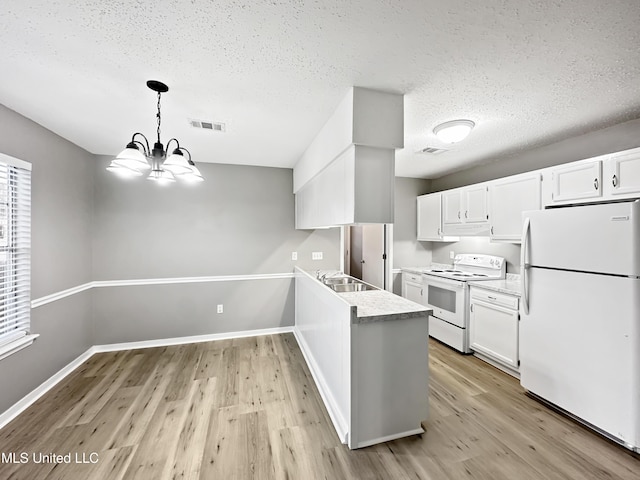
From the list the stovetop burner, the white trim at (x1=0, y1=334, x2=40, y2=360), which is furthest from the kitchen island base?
the white trim at (x1=0, y1=334, x2=40, y2=360)

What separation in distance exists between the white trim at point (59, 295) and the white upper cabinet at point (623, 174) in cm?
512

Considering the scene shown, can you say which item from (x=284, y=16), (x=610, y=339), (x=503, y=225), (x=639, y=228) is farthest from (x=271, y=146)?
(x=610, y=339)

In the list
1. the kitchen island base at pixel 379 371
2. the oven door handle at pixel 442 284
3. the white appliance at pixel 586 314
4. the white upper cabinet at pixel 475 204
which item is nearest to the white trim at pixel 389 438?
the kitchen island base at pixel 379 371

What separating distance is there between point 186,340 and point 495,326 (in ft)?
12.8

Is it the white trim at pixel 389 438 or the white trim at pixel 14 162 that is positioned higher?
the white trim at pixel 14 162

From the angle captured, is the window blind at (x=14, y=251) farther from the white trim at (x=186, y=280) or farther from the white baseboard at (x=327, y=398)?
the white baseboard at (x=327, y=398)

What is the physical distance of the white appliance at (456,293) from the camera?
3.27 meters

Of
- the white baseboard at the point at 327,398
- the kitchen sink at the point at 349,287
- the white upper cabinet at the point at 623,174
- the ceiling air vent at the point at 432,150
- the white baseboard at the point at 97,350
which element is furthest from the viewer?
the ceiling air vent at the point at 432,150

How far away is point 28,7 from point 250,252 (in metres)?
3.00

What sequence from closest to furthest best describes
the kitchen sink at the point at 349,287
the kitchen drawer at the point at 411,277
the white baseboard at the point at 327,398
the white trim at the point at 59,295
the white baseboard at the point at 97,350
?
the white baseboard at the point at 327,398 → the white baseboard at the point at 97,350 → the white trim at the point at 59,295 → the kitchen sink at the point at 349,287 → the kitchen drawer at the point at 411,277

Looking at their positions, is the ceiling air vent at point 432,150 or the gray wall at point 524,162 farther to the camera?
the ceiling air vent at point 432,150

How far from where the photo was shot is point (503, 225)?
313cm

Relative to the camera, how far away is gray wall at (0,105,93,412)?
2.20 metres

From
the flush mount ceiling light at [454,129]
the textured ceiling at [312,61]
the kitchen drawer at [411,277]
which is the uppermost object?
the textured ceiling at [312,61]
